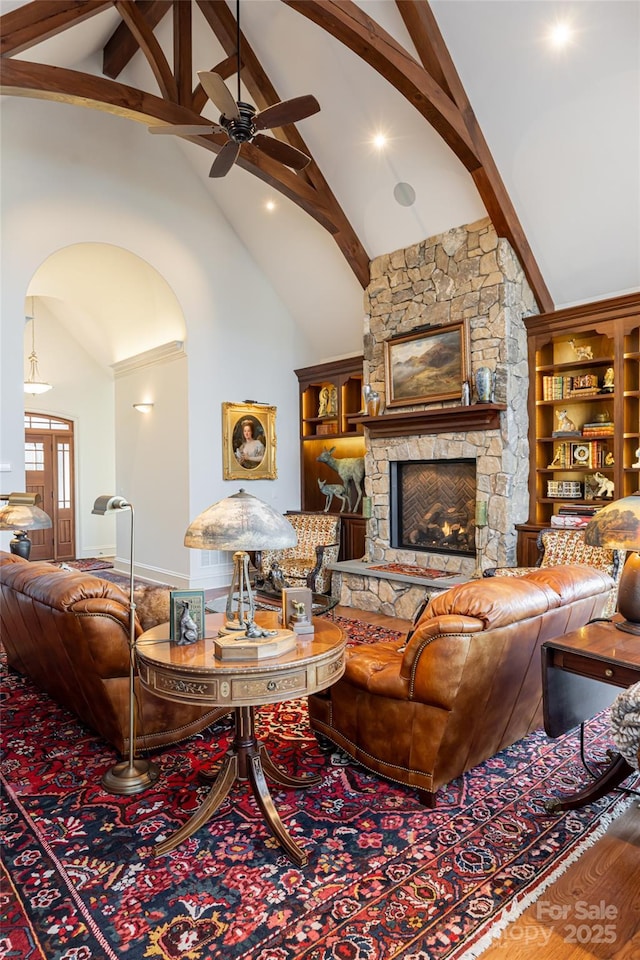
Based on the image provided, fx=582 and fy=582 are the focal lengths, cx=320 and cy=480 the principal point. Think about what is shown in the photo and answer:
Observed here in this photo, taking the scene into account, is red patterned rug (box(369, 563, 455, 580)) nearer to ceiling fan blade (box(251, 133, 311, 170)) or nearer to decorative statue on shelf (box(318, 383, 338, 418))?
decorative statue on shelf (box(318, 383, 338, 418))

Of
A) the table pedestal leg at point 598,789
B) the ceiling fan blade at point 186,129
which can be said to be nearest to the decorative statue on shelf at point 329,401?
the ceiling fan blade at point 186,129

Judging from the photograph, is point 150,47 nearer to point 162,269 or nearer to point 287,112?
point 162,269

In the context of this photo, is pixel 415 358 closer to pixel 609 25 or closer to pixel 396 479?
pixel 396 479

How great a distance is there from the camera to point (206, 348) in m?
7.69

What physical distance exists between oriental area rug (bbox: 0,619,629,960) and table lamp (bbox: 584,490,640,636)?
2.75 ft

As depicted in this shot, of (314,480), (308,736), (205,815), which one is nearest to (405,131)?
(314,480)

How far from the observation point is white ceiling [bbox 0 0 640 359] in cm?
445

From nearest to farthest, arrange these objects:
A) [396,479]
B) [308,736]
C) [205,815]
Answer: [205,815] → [308,736] → [396,479]

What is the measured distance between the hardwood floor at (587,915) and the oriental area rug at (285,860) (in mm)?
51

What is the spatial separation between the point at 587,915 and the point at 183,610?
6.10ft

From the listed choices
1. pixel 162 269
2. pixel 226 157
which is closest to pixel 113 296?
pixel 162 269

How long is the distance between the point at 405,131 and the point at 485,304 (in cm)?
182

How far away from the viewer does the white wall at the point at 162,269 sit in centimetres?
606

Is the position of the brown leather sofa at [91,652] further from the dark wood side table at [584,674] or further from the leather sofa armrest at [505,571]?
the leather sofa armrest at [505,571]
